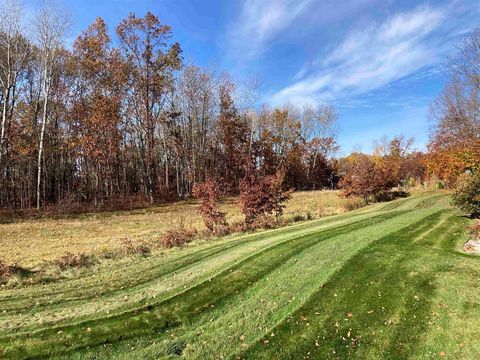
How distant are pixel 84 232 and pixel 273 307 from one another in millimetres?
15099

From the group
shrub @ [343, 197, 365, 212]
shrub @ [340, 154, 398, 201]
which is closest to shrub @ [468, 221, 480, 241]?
shrub @ [343, 197, 365, 212]

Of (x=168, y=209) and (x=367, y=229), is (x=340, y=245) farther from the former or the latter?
(x=168, y=209)

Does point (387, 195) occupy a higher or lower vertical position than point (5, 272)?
higher

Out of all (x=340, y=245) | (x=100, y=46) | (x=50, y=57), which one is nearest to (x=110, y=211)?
(x=50, y=57)

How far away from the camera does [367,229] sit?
35.2 ft

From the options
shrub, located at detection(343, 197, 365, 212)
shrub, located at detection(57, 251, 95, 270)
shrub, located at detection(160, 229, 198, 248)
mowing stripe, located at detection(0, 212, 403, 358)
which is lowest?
mowing stripe, located at detection(0, 212, 403, 358)

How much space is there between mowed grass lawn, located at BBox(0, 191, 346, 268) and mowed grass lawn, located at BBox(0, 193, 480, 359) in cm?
504

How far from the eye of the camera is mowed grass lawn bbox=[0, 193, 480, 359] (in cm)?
467

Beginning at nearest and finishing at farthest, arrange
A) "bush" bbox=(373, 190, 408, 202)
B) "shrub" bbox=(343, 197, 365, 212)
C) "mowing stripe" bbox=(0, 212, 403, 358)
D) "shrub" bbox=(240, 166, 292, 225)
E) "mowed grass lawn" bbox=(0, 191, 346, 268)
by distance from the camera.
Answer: "mowing stripe" bbox=(0, 212, 403, 358) < "mowed grass lawn" bbox=(0, 191, 346, 268) < "shrub" bbox=(240, 166, 292, 225) < "shrub" bbox=(343, 197, 365, 212) < "bush" bbox=(373, 190, 408, 202)

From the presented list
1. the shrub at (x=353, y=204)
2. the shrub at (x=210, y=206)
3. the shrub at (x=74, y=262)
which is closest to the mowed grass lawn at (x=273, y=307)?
the shrub at (x=74, y=262)

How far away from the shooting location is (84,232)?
59.1 feet

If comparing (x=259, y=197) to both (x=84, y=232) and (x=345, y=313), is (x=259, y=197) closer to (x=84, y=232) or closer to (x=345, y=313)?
(x=84, y=232)

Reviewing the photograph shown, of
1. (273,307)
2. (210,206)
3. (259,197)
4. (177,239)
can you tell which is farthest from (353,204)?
(273,307)

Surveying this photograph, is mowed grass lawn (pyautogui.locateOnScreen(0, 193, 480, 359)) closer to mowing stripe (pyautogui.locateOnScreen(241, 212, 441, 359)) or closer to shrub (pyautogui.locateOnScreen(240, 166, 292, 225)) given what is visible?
mowing stripe (pyautogui.locateOnScreen(241, 212, 441, 359))
